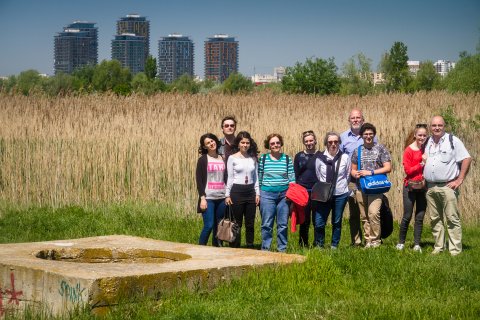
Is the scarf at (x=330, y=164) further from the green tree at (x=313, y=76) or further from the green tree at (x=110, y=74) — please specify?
the green tree at (x=110, y=74)

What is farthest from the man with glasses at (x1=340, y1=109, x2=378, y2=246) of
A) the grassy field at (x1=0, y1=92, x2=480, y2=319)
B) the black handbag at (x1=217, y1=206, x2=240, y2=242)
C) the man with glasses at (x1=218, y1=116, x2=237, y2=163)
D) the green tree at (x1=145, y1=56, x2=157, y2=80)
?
the green tree at (x1=145, y1=56, x2=157, y2=80)

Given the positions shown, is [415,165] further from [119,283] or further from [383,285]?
[119,283]

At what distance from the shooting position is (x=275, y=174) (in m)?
11.5

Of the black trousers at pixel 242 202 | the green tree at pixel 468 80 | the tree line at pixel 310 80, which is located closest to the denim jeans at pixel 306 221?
the black trousers at pixel 242 202

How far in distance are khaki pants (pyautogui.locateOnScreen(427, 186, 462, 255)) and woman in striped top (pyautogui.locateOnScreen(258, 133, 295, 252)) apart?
179cm

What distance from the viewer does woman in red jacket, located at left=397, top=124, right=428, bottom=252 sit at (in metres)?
11.8

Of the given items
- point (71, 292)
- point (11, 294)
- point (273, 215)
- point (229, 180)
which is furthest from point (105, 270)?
point (273, 215)

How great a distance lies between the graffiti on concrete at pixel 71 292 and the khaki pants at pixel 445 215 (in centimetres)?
511

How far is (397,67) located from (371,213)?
6090cm

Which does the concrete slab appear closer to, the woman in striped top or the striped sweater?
the woman in striped top

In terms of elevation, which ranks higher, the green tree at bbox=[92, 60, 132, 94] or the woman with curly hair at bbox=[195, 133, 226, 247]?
the green tree at bbox=[92, 60, 132, 94]

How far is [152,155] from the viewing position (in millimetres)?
17125

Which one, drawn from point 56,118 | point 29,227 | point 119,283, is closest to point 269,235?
point 119,283

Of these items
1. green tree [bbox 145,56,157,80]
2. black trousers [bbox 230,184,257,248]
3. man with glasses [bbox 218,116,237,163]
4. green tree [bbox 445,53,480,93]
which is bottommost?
black trousers [bbox 230,184,257,248]
